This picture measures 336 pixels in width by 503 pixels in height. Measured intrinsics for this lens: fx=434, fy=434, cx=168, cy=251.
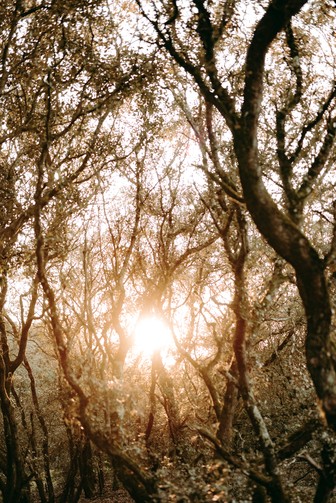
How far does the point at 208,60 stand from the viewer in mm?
7844

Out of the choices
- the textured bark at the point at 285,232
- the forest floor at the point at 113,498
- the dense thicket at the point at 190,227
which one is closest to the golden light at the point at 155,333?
the dense thicket at the point at 190,227

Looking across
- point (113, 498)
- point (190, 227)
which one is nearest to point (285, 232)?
point (190, 227)

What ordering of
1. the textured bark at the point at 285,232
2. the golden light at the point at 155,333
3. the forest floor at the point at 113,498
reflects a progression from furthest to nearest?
the forest floor at the point at 113,498
the golden light at the point at 155,333
the textured bark at the point at 285,232

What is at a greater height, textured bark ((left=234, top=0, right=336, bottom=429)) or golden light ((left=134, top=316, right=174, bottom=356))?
golden light ((left=134, top=316, right=174, bottom=356))

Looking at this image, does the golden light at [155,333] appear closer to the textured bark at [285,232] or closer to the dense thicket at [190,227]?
the dense thicket at [190,227]

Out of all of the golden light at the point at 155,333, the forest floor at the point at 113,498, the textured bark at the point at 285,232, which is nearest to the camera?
the textured bark at the point at 285,232

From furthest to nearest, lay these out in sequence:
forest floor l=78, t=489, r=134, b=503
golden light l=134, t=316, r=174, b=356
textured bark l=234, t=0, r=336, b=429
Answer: forest floor l=78, t=489, r=134, b=503 → golden light l=134, t=316, r=174, b=356 → textured bark l=234, t=0, r=336, b=429

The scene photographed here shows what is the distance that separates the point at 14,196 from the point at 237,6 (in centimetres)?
809

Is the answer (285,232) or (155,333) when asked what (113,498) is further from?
(285,232)

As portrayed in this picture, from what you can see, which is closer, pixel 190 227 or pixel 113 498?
pixel 190 227

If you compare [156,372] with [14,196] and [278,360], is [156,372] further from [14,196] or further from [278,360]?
[14,196]

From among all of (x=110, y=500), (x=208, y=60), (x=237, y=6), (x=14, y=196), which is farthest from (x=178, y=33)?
(x=110, y=500)

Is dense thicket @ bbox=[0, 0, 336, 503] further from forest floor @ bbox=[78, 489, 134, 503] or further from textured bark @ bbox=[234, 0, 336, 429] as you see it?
forest floor @ bbox=[78, 489, 134, 503]

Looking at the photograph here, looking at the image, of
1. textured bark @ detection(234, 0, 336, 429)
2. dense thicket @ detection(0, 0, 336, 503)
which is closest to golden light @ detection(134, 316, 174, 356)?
dense thicket @ detection(0, 0, 336, 503)
